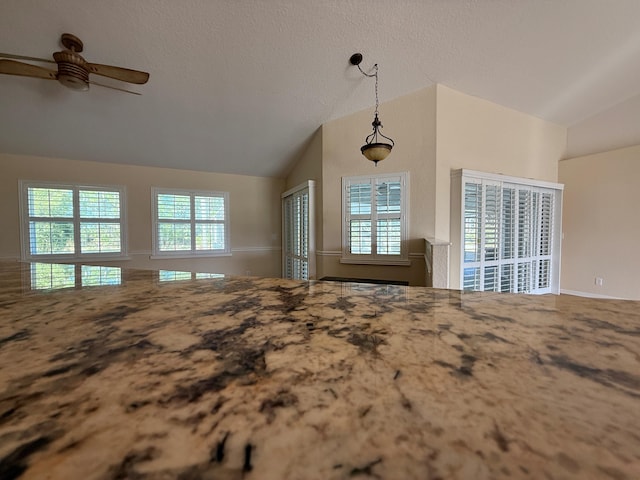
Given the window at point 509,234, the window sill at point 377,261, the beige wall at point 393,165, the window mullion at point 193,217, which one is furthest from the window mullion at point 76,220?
the window at point 509,234

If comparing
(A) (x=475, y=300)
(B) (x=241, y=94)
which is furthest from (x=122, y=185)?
(A) (x=475, y=300)

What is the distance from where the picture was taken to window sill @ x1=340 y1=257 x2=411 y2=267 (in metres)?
3.49

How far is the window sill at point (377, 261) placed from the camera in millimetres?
3490

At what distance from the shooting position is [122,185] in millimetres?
4434

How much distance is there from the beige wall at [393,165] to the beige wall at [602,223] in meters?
3.23

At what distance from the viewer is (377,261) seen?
3617 mm

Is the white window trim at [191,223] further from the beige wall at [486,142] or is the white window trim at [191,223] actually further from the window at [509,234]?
the window at [509,234]

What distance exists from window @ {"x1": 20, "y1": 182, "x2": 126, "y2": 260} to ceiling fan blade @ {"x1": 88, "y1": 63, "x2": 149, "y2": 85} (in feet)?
8.40

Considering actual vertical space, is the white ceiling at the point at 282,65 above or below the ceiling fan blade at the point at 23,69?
Answer: above

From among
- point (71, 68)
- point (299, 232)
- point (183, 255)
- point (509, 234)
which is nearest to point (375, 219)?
point (299, 232)

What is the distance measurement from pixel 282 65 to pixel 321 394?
329cm

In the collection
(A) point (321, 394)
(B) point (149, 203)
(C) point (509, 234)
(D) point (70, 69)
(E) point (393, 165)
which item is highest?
(D) point (70, 69)

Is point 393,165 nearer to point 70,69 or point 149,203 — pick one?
point 70,69

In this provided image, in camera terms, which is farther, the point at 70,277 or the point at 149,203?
the point at 149,203
